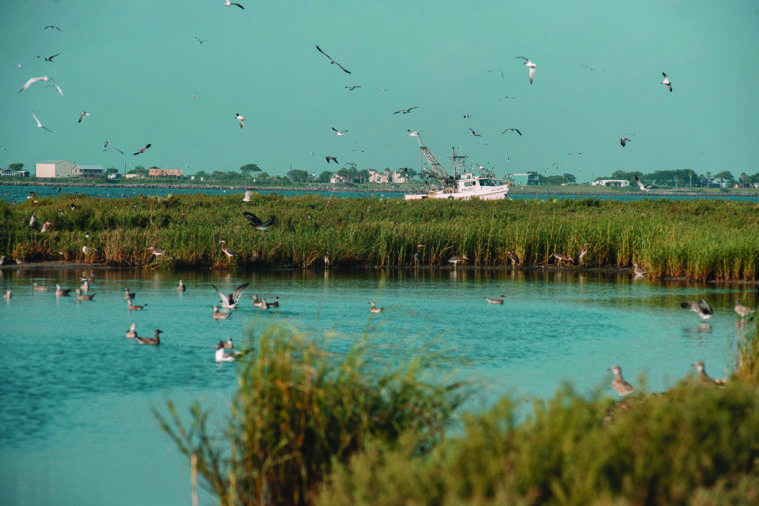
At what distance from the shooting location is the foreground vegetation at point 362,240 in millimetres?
30312

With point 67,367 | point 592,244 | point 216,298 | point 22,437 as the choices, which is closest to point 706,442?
point 22,437

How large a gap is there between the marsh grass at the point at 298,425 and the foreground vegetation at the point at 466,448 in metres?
0.01

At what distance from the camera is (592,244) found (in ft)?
111

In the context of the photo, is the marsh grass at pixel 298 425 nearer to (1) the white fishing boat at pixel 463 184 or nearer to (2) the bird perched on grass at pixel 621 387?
(2) the bird perched on grass at pixel 621 387

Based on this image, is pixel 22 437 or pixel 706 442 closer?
pixel 706 442

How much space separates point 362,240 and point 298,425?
26.4 m

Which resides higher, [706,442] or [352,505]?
[706,442]

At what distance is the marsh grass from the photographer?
299 inches

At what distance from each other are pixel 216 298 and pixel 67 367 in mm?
8998

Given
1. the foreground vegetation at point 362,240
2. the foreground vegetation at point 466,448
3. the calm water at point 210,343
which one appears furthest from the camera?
the foreground vegetation at point 362,240

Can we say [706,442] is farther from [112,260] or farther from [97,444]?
[112,260]

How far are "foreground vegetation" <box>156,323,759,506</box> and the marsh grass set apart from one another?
0.04 feet

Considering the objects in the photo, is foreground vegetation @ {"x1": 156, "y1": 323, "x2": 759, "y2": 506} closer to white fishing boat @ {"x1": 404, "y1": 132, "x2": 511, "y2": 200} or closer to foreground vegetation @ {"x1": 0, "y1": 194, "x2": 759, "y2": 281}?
foreground vegetation @ {"x1": 0, "y1": 194, "x2": 759, "y2": 281}

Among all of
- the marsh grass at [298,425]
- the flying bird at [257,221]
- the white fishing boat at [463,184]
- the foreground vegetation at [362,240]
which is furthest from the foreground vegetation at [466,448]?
the white fishing boat at [463,184]
